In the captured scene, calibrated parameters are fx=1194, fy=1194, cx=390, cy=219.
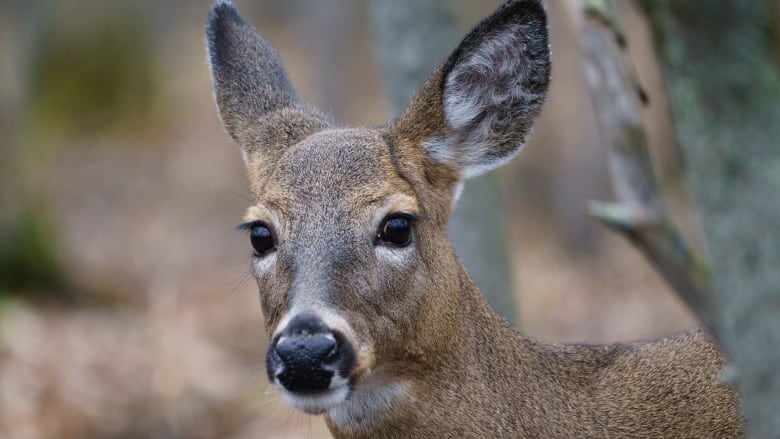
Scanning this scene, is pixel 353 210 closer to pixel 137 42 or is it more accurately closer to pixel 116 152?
pixel 116 152

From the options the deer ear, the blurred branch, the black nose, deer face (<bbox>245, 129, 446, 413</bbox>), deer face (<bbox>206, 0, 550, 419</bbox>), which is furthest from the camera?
the blurred branch

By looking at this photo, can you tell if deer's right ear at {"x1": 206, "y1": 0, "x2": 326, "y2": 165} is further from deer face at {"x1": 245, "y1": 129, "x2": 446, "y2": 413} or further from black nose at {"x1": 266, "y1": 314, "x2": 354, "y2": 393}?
black nose at {"x1": 266, "y1": 314, "x2": 354, "y2": 393}

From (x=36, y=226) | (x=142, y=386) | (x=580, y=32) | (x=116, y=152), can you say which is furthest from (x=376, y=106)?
(x=580, y=32)

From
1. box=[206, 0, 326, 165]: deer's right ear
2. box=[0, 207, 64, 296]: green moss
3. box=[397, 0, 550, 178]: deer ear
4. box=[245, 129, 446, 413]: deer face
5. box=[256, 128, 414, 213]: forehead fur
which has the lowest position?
box=[245, 129, 446, 413]: deer face

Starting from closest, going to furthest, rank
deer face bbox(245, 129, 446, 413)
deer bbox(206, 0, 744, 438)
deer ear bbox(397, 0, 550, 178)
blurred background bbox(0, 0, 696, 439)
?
deer face bbox(245, 129, 446, 413) < deer bbox(206, 0, 744, 438) < deer ear bbox(397, 0, 550, 178) < blurred background bbox(0, 0, 696, 439)

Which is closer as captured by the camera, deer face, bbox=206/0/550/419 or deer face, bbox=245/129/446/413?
deer face, bbox=245/129/446/413

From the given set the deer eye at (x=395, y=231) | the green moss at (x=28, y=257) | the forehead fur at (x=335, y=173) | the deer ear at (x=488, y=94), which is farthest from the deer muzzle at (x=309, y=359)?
the green moss at (x=28, y=257)

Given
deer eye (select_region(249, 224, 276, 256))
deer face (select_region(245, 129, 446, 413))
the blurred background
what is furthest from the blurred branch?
deer eye (select_region(249, 224, 276, 256))

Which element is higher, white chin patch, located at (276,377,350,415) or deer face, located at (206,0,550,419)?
deer face, located at (206,0,550,419)

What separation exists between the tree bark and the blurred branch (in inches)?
61.1

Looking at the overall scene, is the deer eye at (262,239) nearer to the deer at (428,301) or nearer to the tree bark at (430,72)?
the deer at (428,301)

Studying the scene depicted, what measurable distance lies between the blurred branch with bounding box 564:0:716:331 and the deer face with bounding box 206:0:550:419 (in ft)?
1.71

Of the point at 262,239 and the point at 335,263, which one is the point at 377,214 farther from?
the point at 262,239

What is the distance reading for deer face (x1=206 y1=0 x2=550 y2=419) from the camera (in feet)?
15.5
